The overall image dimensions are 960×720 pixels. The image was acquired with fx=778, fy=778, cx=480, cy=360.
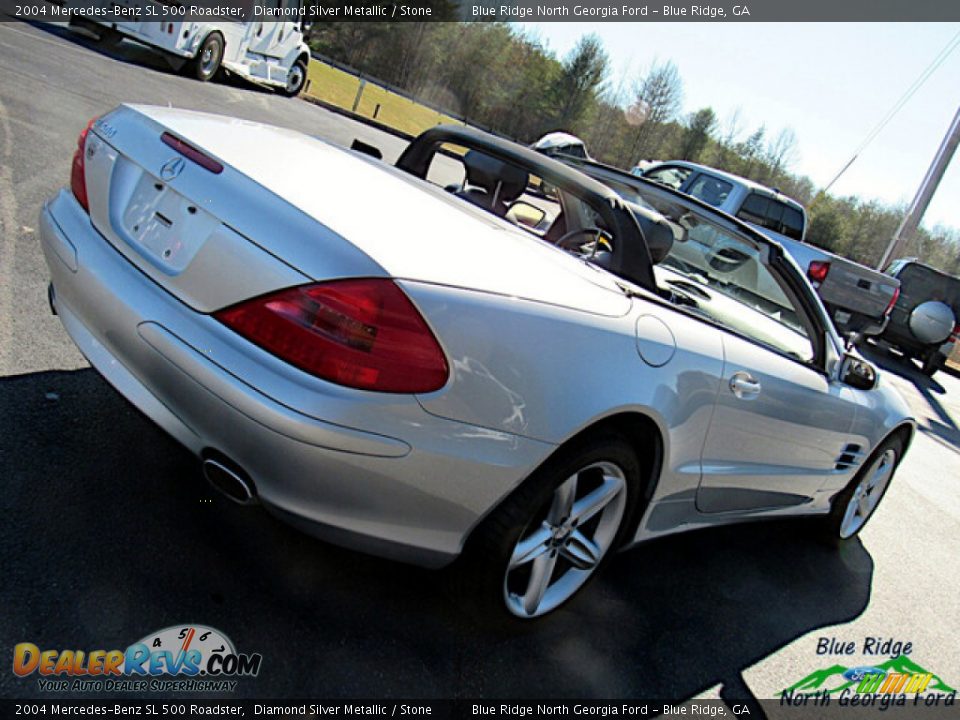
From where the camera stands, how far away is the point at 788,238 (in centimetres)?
1070

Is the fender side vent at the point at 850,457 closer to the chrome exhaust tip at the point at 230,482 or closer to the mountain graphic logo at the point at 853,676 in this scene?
the mountain graphic logo at the point at 853,676

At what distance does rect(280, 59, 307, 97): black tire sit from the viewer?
19469 mm

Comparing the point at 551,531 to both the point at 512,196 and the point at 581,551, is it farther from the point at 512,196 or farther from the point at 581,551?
the point at 512,196

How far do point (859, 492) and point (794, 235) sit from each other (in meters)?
8.18

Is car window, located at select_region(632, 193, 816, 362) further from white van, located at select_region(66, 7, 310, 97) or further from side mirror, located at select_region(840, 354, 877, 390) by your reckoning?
white van, located at select_region(66, 7, 310, 97)

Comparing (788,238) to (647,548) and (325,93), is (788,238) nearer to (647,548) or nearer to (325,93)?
(647,548)

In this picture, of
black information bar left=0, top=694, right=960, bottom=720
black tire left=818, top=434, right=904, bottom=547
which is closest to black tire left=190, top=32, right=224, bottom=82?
black tire left=818, top=434, right=904, bottom=547

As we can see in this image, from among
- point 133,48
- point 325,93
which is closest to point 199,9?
point 133,48

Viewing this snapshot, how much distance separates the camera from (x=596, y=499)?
8.30 ft

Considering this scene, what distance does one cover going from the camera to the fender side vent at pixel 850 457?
382 centimetres

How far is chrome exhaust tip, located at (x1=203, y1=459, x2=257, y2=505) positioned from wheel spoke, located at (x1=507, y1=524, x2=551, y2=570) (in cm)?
78

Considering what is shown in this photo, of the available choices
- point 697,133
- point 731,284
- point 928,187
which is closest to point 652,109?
point 697,133

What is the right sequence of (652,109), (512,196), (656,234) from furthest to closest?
(652,109) < (512,196) < (656,234)

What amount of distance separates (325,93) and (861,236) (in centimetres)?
5649
